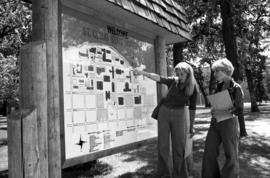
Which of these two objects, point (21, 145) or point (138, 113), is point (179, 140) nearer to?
point (138, 113)

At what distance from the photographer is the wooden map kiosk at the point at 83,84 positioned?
113 inches

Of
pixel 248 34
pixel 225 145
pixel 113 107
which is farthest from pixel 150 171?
pixel 248 34

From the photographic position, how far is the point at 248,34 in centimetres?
1691

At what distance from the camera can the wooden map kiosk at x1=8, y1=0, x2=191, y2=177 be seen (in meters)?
2.87

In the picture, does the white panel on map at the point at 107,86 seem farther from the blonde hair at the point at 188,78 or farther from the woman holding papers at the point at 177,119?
the blonde hair at the point at 188,78

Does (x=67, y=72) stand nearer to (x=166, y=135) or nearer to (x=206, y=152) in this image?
(x=166, y=135)

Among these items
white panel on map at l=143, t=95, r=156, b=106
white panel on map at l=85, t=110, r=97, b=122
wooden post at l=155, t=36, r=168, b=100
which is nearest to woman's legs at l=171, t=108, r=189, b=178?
white panel on map at l=143, t=95, r=156, b=106

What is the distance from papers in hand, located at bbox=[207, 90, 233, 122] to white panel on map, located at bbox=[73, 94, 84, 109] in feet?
6.57

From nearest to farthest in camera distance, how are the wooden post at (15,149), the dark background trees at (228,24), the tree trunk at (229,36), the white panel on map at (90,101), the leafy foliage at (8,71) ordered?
the wooden post at (15,149) < the white panel on map at (90,101) < the tree trunk at (229,36) < the dark background trees at (228,24) < the leafy foliage at (8,71)

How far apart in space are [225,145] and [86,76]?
7.12ft

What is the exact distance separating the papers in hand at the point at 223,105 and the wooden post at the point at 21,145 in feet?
9.14

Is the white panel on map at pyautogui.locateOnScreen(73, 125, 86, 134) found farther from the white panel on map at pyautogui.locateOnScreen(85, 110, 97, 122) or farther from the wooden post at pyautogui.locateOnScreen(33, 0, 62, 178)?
the wooden post at pyautogui.locateOnScreen(33, 0, 62, 178)

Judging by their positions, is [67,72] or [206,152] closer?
[67,72]

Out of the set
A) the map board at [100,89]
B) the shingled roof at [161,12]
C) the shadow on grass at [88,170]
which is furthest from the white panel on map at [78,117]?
the shadow on grass at [88,170]
